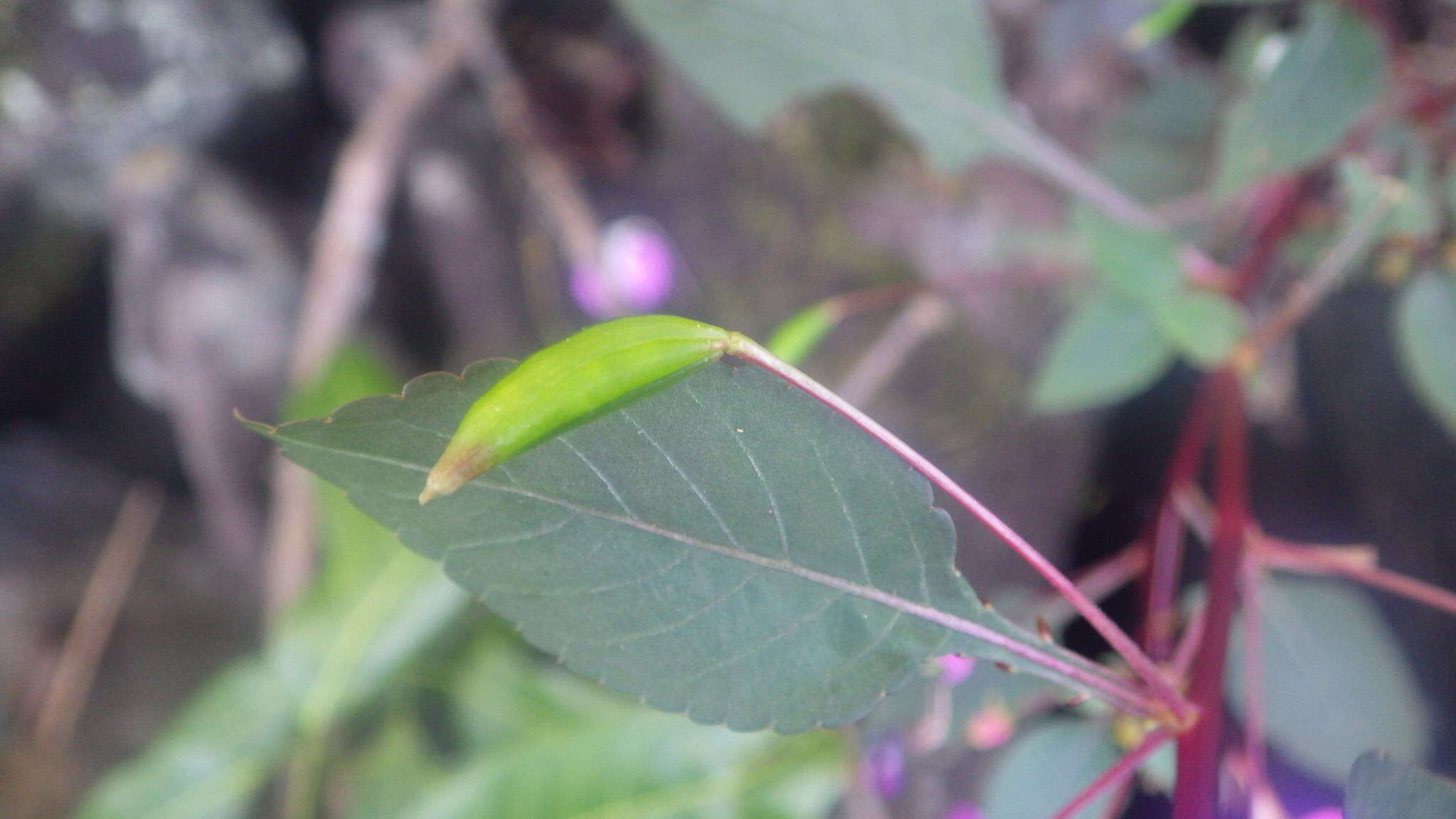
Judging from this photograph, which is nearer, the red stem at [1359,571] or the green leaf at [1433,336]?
the red stem at [1359,571]

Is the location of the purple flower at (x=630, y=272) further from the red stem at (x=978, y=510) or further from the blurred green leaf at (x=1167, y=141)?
the red stem at (x=978, y=510)

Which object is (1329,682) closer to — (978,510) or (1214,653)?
(1214,653)

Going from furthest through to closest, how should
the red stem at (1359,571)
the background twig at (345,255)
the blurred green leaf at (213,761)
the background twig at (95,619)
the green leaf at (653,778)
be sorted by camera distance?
the background twig at (95,619) → the background twig at (345,255) → the blurred green leaf at (213,761) → the green leaf at (653,778) → the red stem at (1359,571)

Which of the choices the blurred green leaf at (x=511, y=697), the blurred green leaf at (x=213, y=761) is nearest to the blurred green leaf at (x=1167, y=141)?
the blurred green leaf at (x=511, y=697)

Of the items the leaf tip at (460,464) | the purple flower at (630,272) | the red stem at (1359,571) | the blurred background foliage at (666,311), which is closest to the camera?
the leaf tip at (460,464)

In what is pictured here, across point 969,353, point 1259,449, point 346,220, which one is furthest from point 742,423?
point 346,220

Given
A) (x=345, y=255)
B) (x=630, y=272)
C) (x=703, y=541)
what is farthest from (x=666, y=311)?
(x=703, y=541)

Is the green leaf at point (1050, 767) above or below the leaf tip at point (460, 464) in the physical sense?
below

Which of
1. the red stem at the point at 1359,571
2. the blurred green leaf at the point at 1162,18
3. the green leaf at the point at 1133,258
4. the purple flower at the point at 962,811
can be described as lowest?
the purple flower at the point at 962,811

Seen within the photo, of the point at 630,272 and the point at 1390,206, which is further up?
the point at 1390,206
